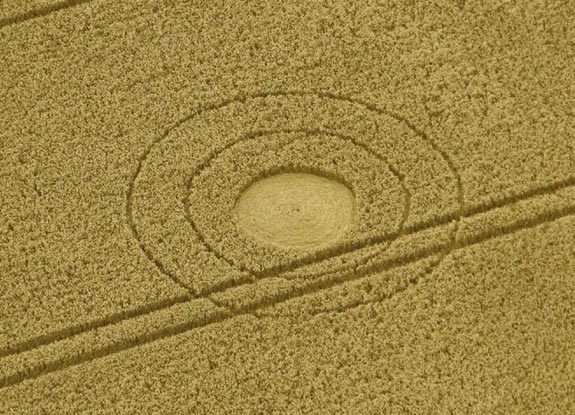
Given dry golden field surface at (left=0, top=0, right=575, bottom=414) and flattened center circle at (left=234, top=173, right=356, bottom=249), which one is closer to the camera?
dry golden field surface at (left=0, top=0, right=575, bottom=414)

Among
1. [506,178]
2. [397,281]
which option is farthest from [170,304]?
[506,178]

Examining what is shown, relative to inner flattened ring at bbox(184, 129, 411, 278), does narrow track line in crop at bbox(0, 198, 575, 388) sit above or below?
below

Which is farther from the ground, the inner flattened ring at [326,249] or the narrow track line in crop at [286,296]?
the inner flattened ring at [326,249]

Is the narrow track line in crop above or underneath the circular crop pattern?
underneath

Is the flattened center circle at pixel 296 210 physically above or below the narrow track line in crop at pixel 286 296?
above

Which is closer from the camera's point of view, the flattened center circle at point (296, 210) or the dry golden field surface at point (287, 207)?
the dry golden field surface at point (287, 207)

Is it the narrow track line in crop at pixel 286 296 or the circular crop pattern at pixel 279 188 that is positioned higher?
the circular crop pattern at pixel 279 188

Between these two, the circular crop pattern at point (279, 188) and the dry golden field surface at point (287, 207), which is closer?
the dry golden field surface at point (287, 207)
